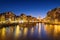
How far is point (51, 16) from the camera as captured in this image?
29312 mm

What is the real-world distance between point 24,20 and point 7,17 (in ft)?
13.3

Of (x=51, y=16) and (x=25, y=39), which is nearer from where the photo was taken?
(x=25, y=39)

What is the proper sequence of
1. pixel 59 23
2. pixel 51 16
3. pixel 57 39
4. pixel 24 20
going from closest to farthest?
pixel 57 39, pixel 59 23, pixel 51 16, pixel 24 20

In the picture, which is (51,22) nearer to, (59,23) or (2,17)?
(59,23)

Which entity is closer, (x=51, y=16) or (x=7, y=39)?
(x=7, y=39)

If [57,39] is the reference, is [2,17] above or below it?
above

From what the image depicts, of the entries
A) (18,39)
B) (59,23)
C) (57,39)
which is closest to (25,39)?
(18,39)

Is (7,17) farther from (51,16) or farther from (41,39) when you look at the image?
(41,39)

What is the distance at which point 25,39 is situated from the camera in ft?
34.3

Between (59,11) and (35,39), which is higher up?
(59,11)

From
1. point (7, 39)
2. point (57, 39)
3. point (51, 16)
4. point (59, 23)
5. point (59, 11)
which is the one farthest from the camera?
point (51, 16)

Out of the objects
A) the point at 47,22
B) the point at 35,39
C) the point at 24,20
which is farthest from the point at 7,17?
the point at 35,39

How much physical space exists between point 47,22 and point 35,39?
709 inches

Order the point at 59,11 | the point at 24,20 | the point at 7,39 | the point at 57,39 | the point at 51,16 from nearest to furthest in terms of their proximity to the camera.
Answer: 1. the point at 7,39
2. the point at 57,39
3. the point at 59,11
4. the point at 51,16
5. the point at 24,20
